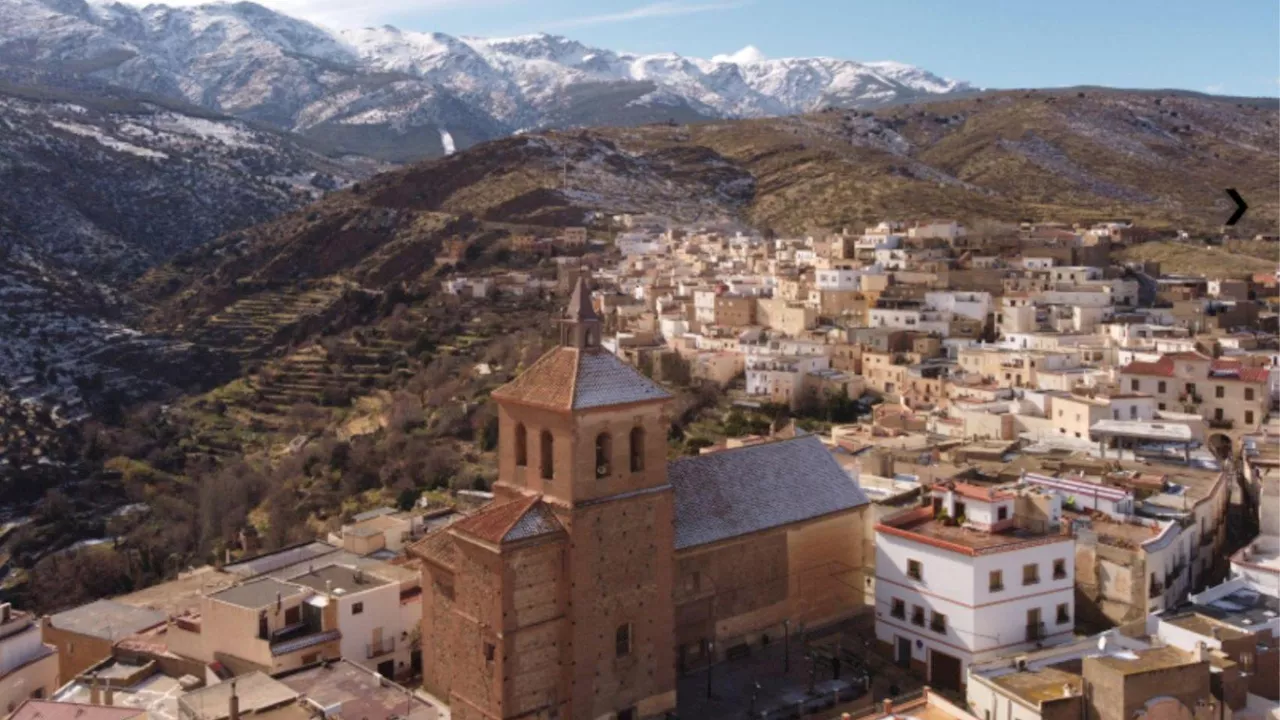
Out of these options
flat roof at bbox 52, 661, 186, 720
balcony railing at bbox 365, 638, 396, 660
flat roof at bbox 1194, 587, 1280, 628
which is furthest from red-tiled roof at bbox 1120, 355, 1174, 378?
flat roof at bbox 52, 661, 186, 720

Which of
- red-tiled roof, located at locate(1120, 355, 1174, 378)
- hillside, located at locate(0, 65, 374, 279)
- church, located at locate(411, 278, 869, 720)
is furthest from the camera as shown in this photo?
hillside, located at locate(0, 65, 374, 279)

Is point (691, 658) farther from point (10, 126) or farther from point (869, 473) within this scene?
point (10, 126)

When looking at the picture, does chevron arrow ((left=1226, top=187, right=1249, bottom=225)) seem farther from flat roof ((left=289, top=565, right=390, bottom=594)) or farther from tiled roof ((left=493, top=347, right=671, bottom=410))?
flat roof ((left=289, top=565, right=390, bottom=594))

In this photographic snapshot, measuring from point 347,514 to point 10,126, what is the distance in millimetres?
104108

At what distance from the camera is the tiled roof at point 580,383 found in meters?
19.1

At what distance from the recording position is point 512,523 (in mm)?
18578

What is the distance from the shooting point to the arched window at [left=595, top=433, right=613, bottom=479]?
63.4 feet

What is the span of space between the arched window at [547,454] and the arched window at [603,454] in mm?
716

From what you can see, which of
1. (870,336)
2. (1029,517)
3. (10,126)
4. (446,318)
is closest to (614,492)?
(1029,517)

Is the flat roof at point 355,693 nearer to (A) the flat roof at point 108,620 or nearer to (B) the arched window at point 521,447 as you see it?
(B) the arched window at point 521,447

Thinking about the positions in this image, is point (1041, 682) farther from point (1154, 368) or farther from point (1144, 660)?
point (1154, 368)

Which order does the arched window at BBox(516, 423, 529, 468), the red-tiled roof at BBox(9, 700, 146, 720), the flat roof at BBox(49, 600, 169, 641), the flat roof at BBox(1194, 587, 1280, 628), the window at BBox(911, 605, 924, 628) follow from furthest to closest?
the flat roof at BBox(49, 600, 169, 641)
the window at BBox(911, 605, 924, 628)
the flat roof at BBox(1194, 587, 1280, 628)
the arched window at BBox(516, 423, 529, 468)
the red-tiled roof at BBox(9, 700, 146, 720)

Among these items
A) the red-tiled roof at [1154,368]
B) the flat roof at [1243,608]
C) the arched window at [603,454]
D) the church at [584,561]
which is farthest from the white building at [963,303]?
the arched window at [603,454]

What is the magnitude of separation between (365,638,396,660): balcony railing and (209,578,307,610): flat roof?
1596 millimetres
